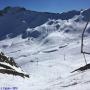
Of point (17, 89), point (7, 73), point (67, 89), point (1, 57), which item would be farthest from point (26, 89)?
point (1, 57)

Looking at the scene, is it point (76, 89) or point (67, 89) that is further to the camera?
point (67, 89)

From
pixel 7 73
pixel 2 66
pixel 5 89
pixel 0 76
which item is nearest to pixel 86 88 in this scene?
pixel 5 89

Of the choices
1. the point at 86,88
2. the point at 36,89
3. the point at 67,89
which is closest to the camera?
the point at 86,88

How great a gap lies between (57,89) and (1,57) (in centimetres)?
1552

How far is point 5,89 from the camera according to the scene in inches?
547

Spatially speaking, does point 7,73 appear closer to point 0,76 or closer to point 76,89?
point 0,76

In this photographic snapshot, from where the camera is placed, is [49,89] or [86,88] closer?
[86,88]

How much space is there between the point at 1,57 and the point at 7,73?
4.08 metres

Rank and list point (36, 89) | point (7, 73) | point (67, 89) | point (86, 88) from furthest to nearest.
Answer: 1. point (7, 73)
2. point (36, 89)
3. point (67, 89)
4. point (86, 88)

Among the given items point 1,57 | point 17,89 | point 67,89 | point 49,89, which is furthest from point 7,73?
point 67,89

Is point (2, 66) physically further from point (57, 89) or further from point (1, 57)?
point (57, 89)

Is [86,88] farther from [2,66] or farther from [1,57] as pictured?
[1,57]

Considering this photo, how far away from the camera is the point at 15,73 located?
2427 centimetres

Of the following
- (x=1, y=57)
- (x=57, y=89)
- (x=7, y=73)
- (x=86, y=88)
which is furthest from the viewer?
(x=1, y=57)
